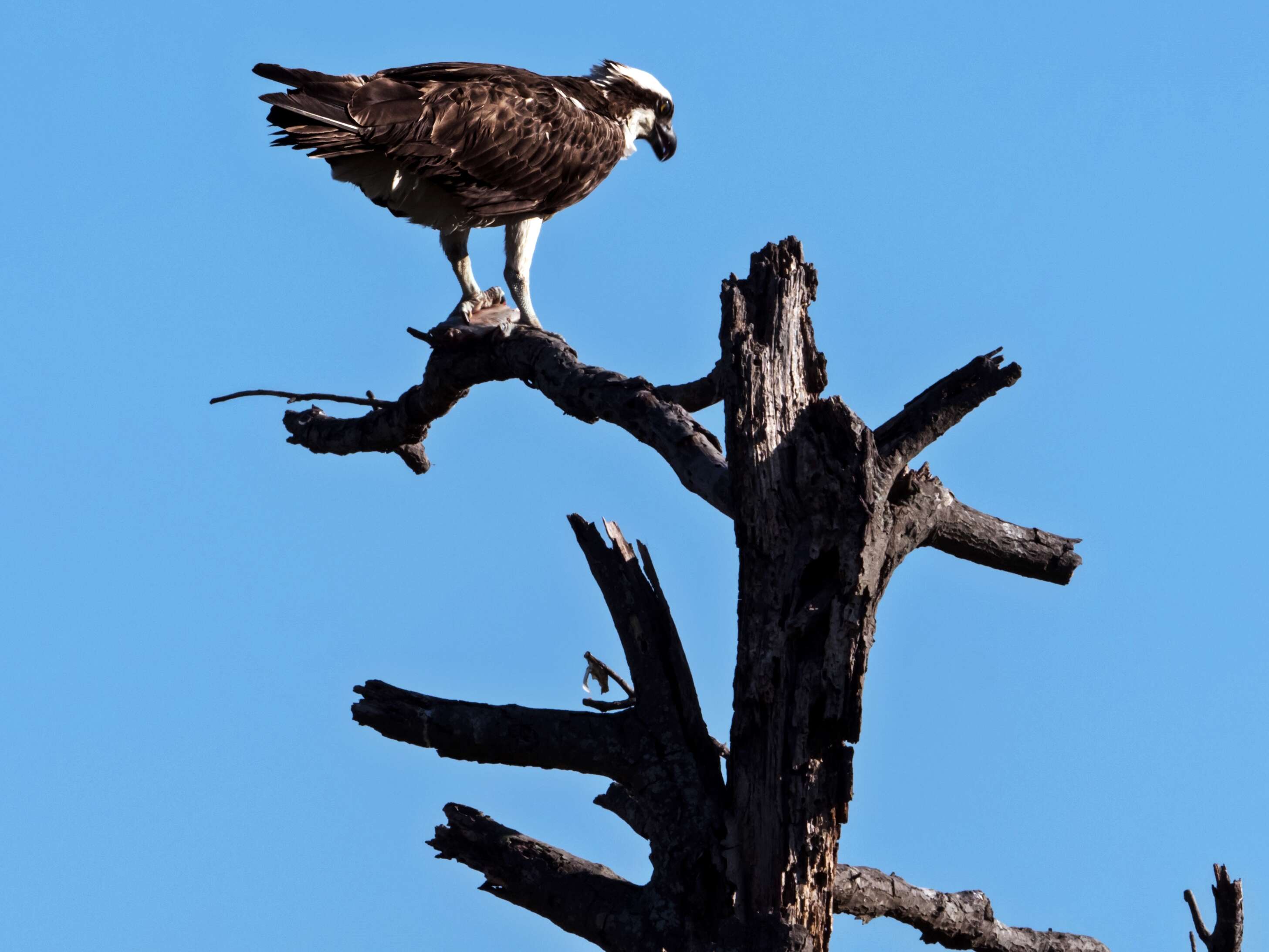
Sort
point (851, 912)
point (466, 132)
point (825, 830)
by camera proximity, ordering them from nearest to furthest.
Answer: point (825, 830) → point (851, 912) → point (466, 132)

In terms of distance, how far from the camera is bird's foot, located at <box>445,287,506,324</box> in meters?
7.45

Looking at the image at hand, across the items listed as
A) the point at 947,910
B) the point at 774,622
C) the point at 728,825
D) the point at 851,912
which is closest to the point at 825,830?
the point at 728,825

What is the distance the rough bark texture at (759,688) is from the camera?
462 centimetres

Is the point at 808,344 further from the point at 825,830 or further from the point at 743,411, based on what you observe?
the point at 825,830

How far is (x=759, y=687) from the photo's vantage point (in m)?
4.70

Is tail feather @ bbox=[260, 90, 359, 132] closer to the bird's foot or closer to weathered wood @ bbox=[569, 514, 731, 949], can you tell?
the bird's foot

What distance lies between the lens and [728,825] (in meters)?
4.93

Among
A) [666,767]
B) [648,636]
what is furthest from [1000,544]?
[666,767]

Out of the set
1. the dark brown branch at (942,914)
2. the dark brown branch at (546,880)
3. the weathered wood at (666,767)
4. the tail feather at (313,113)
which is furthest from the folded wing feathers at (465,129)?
the dark brown branch at (942,914)

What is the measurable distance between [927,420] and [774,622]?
0.95 m

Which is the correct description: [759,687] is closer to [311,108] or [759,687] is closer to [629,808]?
[629,808]

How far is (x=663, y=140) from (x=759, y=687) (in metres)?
5.94

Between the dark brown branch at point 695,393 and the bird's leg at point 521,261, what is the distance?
52.1 inches

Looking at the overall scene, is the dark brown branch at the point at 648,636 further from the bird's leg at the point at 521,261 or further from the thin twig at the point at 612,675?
the bird's leg at the point at 521,261
